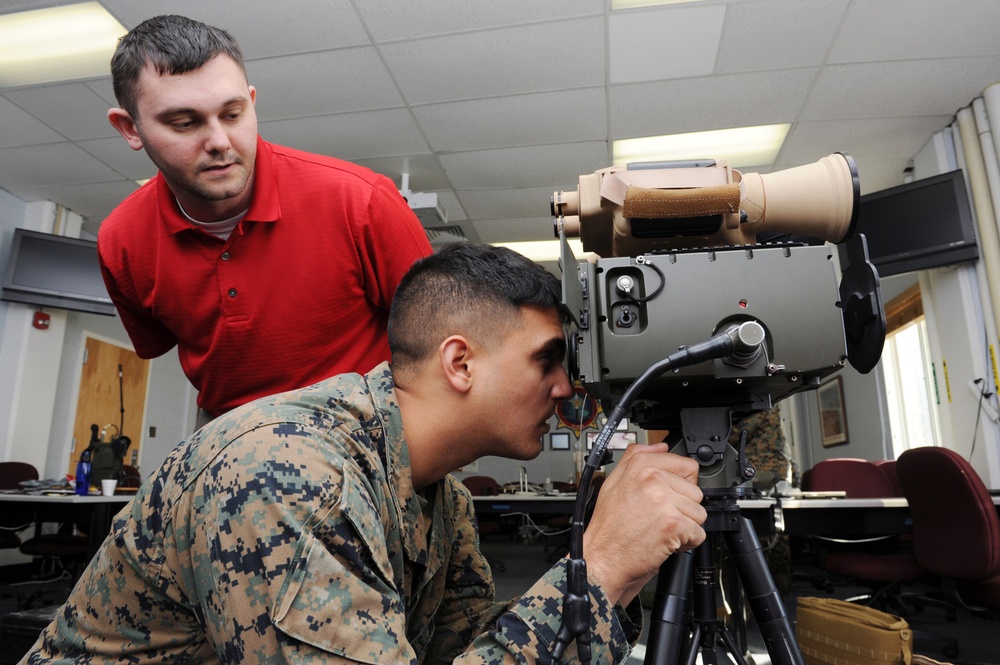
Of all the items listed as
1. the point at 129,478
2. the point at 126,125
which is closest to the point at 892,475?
the point at 126,125

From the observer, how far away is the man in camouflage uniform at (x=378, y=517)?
0.61 metres

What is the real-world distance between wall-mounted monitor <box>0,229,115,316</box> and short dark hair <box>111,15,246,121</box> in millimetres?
4691

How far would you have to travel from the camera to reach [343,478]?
2.21 ft

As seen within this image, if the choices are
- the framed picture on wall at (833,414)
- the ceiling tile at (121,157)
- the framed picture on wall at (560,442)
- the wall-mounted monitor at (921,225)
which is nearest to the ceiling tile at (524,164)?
the wall-mounted monitor at (921,225)

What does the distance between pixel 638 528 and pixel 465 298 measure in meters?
0.38

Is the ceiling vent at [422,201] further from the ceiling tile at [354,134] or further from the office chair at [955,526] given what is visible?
the office chair at [955,526]

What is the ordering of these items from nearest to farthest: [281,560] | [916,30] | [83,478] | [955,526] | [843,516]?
[281,560], [955,526], [843,516], [916,30], [83,478]

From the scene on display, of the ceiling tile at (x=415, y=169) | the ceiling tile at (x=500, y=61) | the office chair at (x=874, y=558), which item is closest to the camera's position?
the office chair at (x=874, y=558)

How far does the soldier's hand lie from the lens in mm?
688

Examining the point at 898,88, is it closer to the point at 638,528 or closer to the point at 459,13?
the point at 459,13

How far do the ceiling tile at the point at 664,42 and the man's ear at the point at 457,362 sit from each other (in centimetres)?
295

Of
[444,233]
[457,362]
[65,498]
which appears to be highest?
[444,233]

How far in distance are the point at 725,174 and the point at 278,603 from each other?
28.5 inches

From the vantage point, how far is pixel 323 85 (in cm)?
388
